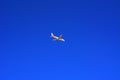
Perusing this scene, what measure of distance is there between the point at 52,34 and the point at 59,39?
0.25m

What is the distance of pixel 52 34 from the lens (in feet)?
23.1

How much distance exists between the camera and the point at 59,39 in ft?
22.7
